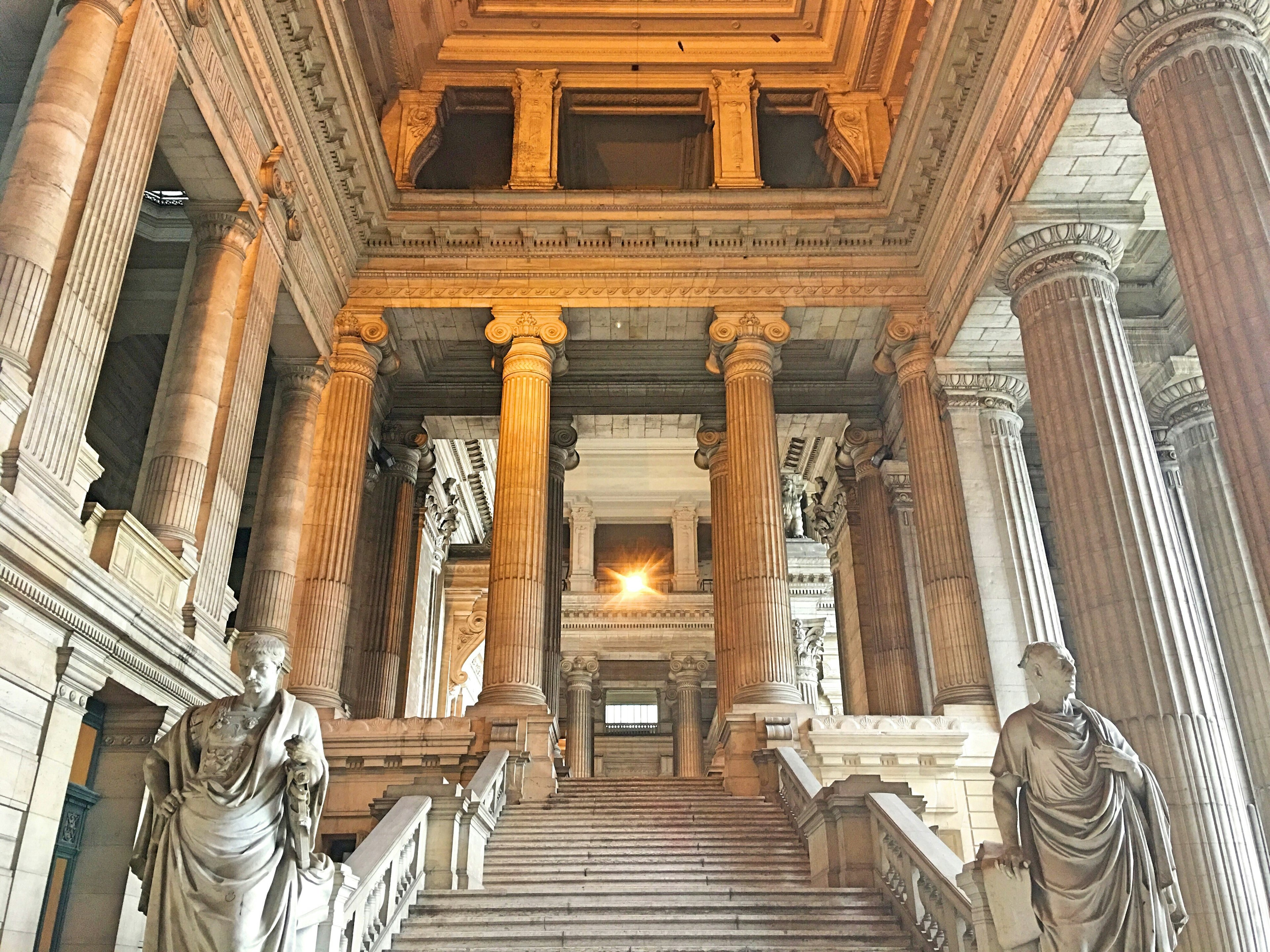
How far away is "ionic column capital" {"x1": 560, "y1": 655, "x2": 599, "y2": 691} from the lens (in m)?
31.0

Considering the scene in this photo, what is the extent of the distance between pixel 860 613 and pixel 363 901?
16.7 meters

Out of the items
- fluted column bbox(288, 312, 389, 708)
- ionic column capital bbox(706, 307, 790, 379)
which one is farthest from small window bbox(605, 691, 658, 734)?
ionic column capital bbox(706, 307, 790, 379)

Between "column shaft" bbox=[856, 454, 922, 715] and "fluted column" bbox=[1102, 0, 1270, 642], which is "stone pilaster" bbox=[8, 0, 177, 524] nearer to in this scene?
"fluted column" bbox=[1102, 0, 1270, 642]

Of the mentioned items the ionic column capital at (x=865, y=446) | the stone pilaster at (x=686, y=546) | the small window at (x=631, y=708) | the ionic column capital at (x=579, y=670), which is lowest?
the ionic column capital at (x=579, y=670)

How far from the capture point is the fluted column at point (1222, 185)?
30.3 ft

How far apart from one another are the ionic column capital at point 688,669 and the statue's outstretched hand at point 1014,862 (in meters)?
24.5

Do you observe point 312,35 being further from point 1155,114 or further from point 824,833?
point 824,833

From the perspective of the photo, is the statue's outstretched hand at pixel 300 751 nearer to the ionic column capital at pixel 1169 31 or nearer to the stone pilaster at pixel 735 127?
the ionic column capital at pixel 1169 31

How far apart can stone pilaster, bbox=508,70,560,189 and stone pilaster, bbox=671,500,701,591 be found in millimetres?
13684

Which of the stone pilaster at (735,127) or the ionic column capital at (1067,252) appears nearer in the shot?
the ionic column capital at (1067,252)

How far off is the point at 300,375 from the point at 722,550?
863 centimetres

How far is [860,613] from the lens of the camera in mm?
23531

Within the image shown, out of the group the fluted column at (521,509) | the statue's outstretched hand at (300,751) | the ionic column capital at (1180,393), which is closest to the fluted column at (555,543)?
the fluted column at (521,509)

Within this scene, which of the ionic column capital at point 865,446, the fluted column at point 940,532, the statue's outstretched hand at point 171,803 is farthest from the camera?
the ionic column capital at point 865,446
